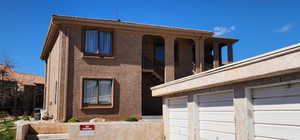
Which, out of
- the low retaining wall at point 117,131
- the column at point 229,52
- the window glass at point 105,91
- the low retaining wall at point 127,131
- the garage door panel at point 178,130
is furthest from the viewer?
the column at point 229,52

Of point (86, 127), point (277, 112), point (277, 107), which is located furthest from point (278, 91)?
point (86, 127)

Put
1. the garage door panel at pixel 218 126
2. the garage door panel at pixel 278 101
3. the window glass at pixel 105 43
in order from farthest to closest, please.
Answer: the window glass at pixel 105 43, the garage door panel at pixel 218 126, the garage door panel at pixel 278 101

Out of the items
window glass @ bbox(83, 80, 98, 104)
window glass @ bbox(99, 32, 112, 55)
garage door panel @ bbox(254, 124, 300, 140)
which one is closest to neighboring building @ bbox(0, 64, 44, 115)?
window glass @ bbox(83, 80, 98, 104)

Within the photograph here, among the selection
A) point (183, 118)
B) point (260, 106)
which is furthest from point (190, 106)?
point (260, 106)

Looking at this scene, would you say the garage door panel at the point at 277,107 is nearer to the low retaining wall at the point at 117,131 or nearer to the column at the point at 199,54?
the low retaining wall at the point at 117,131

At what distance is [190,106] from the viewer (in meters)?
9.22

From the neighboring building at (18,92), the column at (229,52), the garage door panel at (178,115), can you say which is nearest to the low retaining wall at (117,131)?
the garage door panel at (178,115)

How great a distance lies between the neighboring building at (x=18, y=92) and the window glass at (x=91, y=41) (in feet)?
61.4

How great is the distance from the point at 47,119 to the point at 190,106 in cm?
1376

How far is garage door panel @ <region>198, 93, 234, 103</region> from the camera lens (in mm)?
7278

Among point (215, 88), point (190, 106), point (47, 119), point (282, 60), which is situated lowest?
point (47, 119)

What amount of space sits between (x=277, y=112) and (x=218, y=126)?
2.31 meters

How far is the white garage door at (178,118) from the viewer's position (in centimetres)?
986

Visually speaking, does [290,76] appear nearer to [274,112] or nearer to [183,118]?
[274,112]
